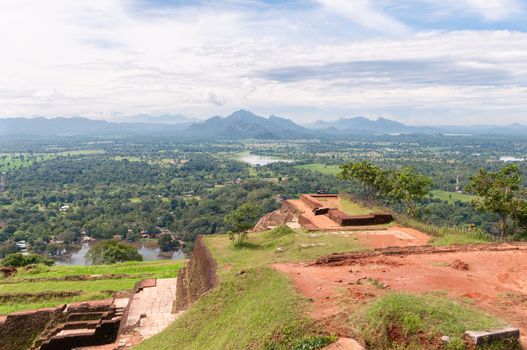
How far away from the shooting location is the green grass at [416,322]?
843 centimetres

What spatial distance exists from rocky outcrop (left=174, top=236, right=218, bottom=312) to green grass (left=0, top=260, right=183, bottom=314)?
114 inches

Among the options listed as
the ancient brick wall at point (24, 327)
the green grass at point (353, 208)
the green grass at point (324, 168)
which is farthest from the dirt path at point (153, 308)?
the green grass at point (324, 168)

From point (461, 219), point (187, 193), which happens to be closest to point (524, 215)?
point (461, 219)

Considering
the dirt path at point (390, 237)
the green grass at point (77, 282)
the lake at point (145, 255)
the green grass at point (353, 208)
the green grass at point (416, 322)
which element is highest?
the green grass at point (416, 322)

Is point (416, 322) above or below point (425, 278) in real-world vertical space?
above

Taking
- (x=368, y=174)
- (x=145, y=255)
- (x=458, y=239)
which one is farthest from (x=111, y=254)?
(x=458, y=239)

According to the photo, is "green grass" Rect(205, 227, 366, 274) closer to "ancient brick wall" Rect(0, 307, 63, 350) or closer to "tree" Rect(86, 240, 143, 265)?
"ancient brick wall" Rect(0, 307, 63, 350)

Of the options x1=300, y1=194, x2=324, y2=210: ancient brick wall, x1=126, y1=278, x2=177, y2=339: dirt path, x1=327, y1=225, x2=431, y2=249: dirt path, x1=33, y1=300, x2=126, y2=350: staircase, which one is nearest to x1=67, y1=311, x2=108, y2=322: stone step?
x1=33, y1=300, x2=126, y2=350: staircase

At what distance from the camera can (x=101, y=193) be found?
107875mm

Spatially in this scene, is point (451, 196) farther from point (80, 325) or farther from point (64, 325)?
point (64, 325)

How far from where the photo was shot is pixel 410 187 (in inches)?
1105

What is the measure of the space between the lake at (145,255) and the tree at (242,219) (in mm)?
39992

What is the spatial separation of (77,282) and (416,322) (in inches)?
787

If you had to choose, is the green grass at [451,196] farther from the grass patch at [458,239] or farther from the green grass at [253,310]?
the green grass at [253,310]
